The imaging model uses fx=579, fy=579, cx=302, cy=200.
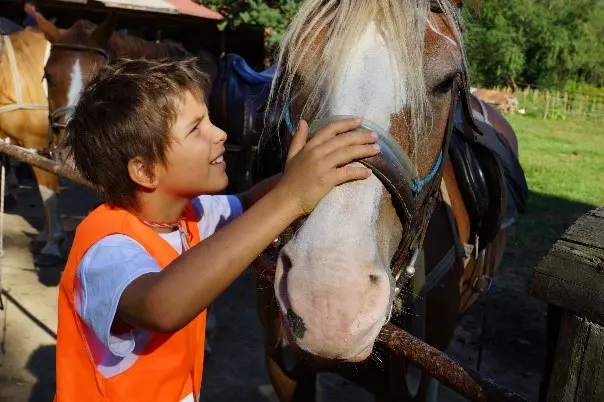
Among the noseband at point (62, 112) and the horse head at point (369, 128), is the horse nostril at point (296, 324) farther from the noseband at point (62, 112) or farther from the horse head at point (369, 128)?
the noseband at point (62, 112)

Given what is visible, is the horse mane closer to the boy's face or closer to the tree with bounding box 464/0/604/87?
the boy's face

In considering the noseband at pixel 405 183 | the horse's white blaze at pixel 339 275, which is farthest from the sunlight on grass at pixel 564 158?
the horse's white blaze at pixel 339 275

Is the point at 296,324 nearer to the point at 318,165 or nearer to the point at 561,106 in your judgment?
the point at 318,165

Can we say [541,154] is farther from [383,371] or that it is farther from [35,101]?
[383,371]

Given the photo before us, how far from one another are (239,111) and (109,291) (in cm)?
282

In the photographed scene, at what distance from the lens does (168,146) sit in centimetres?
129

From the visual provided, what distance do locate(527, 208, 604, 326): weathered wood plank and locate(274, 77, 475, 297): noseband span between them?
1.54 feet

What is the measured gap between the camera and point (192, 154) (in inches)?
51.6

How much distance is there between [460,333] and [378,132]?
319 centimetres

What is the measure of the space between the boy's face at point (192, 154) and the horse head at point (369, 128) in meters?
0.24

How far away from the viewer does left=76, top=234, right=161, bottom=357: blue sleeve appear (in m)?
1.14

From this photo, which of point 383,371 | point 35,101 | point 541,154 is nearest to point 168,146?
point 383,371

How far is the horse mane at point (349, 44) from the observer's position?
4.51ft

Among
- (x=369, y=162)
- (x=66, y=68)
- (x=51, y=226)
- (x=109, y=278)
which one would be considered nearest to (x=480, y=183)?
(x=369, y=162)
